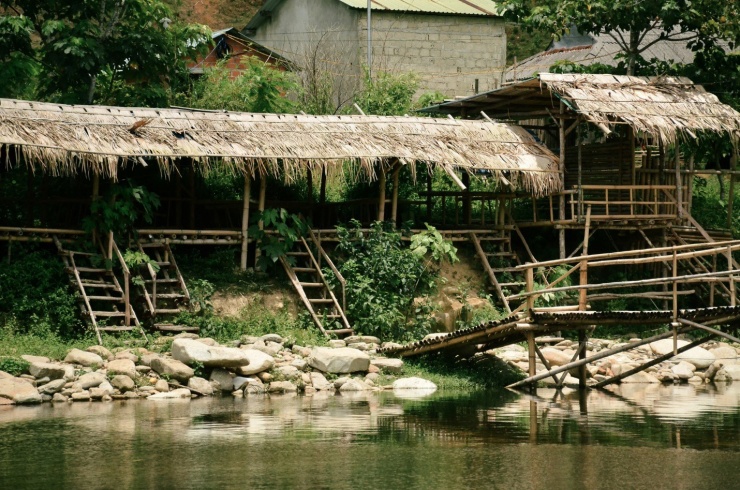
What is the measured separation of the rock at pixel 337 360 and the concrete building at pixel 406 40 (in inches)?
561

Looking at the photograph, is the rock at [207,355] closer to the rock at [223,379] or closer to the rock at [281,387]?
the rock at [223,379]

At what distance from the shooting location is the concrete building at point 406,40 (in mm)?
33250

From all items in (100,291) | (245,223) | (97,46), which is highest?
(97,46)

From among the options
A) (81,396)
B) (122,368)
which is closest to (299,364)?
(122,368)

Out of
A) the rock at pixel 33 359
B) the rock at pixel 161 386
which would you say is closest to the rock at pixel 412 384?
the rock at pixel 161 386

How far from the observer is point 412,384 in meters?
19.4

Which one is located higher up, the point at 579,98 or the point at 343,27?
the point at 343,27

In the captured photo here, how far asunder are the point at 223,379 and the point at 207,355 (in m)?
0.44

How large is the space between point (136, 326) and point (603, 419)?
293 inches

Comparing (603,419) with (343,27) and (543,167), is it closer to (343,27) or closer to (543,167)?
(543,167)

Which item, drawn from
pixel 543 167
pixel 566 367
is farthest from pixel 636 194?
pixel 566 367

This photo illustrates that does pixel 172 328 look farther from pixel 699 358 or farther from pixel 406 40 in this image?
pixel 406 40

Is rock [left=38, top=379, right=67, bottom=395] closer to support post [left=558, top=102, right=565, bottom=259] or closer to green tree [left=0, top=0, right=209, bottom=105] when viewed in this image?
green tree [left=0, top=0, right=209, bottom=105]

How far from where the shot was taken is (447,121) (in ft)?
79.8
